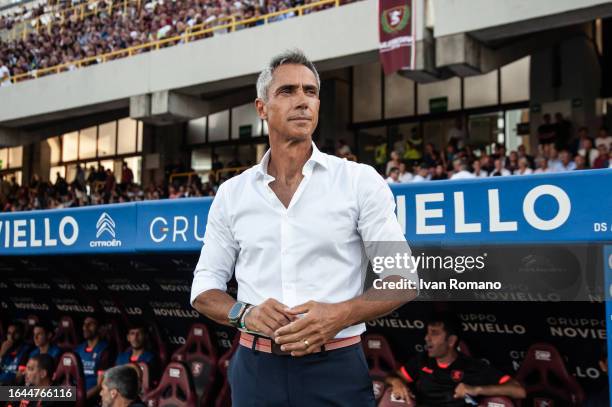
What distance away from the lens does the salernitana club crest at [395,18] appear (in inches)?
484

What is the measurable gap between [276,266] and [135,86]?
16.2 m

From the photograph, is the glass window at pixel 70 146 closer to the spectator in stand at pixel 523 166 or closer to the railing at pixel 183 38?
the railing at pixel 183 38

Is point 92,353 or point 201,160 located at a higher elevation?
point 201,160

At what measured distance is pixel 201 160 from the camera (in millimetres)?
23203

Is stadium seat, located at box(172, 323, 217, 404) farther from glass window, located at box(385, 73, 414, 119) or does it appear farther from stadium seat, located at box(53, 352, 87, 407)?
glass window, located at box(385, 73, 414, 119)

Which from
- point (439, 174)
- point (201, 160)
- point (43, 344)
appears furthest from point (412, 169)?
point (201, 160)

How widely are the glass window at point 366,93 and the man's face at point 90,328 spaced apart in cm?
1296

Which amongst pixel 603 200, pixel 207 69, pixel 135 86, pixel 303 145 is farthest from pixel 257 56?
pixel 303 145

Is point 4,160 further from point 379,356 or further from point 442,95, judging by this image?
point 379,356

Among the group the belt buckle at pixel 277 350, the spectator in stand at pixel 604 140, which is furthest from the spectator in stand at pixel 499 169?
the belt buckle at pixel 277 350

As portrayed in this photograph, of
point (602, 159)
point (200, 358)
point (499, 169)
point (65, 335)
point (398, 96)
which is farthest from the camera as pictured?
point (398, 96)

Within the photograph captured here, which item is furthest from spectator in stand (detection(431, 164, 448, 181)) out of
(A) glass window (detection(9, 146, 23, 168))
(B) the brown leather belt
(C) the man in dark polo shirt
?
(A) glass window (detection(9, 146, 23, 168))

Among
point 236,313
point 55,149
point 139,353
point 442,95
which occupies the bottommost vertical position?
point 139,353

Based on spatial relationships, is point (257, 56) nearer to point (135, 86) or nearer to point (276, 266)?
point (135, 86)
